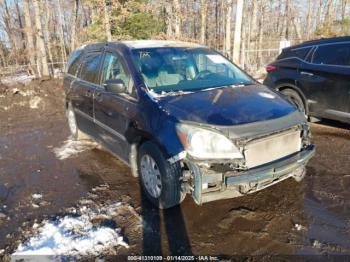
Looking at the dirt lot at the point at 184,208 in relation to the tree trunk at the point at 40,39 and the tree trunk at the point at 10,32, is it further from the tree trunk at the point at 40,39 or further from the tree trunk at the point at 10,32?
the tree trunk at the point at 10,32

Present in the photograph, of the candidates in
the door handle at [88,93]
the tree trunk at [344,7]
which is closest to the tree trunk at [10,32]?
the door handle at [88,93]

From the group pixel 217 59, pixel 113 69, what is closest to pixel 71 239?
pixel 113 69

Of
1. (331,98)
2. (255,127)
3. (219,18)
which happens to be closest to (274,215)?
(255,127)

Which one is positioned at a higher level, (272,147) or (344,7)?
(344,7)

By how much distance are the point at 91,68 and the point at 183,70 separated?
176 cm

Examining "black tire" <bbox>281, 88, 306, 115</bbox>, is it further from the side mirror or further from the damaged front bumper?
the side mirror

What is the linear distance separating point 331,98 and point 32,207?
5421mm

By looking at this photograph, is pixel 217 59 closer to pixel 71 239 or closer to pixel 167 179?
pixel 167 179

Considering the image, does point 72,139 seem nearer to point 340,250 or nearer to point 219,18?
point 340,250

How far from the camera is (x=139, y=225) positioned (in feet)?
11.1

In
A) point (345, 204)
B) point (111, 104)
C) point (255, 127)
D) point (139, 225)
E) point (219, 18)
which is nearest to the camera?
point (255, 127)

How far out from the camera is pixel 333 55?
19.8ft

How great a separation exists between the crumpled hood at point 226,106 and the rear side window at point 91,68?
183cm

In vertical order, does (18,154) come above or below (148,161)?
below
